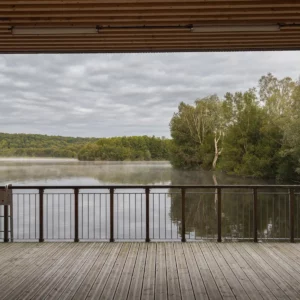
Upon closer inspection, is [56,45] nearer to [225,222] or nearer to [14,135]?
[14,135]

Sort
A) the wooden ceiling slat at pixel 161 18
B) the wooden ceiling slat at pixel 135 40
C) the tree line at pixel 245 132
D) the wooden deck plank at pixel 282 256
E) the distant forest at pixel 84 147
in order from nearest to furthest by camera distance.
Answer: the wooden ceiling slat at pixel 161 18
the wooden deck plank at pixel 282 256
the wooden ceiling slat at pixel 135 40
the distant forest at pixel 84 147
the tree line at pixel 245 132

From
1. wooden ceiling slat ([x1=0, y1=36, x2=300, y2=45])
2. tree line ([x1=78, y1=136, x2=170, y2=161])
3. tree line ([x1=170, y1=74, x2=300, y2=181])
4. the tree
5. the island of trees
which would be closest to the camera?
wooden ceiling slat ([x1=0, y1=36, x2=300, y2=45])

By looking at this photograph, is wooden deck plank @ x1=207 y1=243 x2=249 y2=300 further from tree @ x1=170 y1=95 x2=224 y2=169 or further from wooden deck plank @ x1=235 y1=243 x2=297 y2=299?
tree @ x1=170 y1=95 x2=224 y2=169

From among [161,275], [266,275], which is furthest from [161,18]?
[266,275]

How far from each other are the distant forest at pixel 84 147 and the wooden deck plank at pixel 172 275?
13.8 metres

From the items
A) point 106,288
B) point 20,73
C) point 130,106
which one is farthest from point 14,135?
point 130,106

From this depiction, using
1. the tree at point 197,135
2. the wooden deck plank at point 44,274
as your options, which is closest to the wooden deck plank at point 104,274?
the wooden deck plank at point 44,274

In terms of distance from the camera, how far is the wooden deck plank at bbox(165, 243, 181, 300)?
3328mm

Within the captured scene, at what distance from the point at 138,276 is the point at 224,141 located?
26523mm

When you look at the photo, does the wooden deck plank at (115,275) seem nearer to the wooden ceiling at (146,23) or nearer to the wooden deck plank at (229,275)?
the wooden deck plank at (229,275)

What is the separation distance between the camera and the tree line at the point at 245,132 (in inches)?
920

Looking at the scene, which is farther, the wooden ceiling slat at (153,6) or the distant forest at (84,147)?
the distant forest at (84,147)

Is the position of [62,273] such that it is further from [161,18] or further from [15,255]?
[161,18]

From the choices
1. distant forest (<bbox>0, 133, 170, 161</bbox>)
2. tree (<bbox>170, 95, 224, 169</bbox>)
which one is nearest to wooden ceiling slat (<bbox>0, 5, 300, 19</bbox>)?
distant forest (<bbox>0, 133, 170, 161</bbox>)
